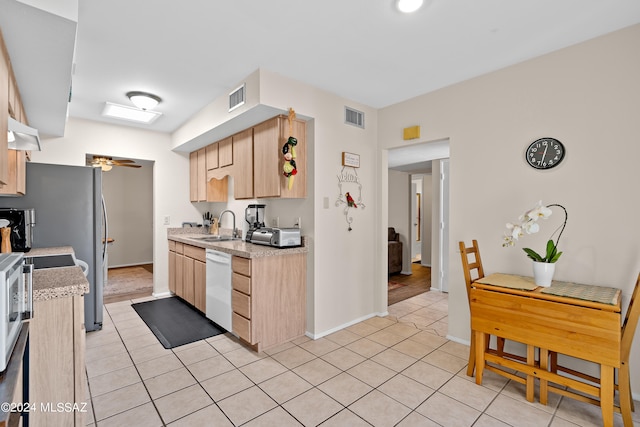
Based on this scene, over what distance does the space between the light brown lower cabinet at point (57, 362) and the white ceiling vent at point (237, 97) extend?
2.07m

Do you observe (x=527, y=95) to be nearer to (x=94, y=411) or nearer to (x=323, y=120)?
(x=323, y=120)

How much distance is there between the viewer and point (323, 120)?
3.15m

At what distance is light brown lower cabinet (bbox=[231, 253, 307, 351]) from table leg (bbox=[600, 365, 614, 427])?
89.1 inches

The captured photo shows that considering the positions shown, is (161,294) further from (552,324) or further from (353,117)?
(552,324)

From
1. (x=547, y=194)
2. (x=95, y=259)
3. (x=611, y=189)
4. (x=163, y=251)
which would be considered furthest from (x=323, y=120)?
(x=163, y=251)

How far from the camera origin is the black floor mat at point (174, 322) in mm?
3113

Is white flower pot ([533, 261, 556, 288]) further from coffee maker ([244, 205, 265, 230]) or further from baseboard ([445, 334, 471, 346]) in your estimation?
coffee maker ([244, 205, 265, 230])

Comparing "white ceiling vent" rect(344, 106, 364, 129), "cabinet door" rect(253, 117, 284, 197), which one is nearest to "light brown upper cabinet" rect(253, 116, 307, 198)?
"cabinet door" rect(253, 117, 284, 197)

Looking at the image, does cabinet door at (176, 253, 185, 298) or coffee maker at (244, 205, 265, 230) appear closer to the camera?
coffee maker at (244, 205, 265, 230)

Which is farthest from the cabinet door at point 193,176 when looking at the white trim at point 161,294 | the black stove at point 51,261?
the black stove at point 51,261

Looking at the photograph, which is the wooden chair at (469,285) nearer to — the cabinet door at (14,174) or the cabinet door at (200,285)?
the cabinet door at (200,285)

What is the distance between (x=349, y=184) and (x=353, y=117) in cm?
76

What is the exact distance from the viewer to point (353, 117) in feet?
11.3

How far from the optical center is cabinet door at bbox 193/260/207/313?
356 cm
